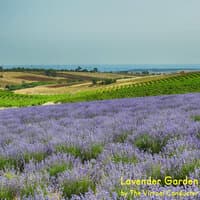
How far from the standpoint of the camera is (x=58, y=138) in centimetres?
503

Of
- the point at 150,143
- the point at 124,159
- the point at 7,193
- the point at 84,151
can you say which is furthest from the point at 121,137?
the point at 7,193

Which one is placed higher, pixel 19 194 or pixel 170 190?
pixel 170 190

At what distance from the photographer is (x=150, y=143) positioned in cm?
448

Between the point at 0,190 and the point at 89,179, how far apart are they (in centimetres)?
83

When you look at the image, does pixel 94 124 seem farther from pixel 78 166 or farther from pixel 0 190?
pixel 0 190

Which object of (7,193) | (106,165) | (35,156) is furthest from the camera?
(35,156)

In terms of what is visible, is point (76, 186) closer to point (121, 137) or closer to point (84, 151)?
point (84, 151)

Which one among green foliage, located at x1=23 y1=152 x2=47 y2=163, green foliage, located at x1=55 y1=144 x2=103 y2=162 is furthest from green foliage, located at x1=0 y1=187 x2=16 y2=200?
green foliage, located at x1=55 y1=144 x2=103 y2=162

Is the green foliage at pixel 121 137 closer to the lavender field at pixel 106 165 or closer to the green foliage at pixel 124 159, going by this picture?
the lavender field at pixel 106 165

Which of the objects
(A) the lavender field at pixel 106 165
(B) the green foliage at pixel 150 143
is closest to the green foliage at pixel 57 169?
(A) the lavender field at pixel 106 165

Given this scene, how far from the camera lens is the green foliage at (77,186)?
312 centimetres

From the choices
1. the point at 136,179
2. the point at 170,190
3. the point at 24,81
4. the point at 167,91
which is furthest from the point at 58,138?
the point at 24,81

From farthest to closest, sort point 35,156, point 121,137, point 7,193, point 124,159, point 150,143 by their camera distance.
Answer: point 121,137 → point 150,143 → point 35,156 → point 124,159 → point 7,193

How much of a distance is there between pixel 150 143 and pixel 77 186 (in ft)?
5.25
